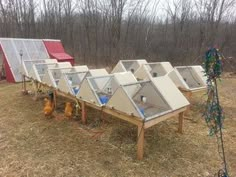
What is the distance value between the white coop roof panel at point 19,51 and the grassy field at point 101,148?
422 centimetres

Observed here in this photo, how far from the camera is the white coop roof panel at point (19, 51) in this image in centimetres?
873

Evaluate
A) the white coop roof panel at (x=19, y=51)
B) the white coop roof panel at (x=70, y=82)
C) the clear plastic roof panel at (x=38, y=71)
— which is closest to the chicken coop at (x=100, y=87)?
the white coop roof panel at (x=70, y=82)

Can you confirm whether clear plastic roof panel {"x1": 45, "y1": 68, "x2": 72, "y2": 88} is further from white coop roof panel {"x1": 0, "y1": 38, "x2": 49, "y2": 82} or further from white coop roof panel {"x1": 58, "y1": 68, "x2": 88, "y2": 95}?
white coop roof panel {"x1": 0, "y1": 38, "x2": 49, "y2": 82}

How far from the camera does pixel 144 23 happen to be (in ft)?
54.7

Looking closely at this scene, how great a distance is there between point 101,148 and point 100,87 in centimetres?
137

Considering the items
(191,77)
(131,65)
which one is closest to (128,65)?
(131,65)

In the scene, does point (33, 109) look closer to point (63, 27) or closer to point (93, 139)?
point (93, 139)

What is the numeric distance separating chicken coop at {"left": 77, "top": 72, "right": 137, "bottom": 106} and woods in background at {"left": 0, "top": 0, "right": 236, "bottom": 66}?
9.08m

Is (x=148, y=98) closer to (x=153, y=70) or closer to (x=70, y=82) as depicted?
(x=70, y=82)

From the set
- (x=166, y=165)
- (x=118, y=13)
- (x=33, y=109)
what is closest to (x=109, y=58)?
(x=118, y=13)

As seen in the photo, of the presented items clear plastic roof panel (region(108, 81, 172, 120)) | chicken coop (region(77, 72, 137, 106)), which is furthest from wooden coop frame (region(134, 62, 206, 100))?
clear plastic roof panel (region(108, 81, 172, 120))

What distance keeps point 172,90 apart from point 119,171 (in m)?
1.78

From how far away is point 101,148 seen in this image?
3.46 metres

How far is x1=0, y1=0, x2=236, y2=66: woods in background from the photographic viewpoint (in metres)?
13.6
